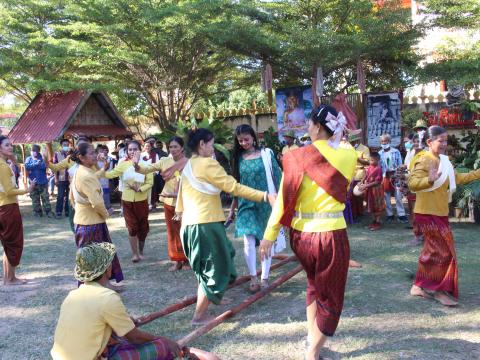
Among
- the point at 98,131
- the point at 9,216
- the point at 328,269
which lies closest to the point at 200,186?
the point at 328,269

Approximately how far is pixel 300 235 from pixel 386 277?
8.98ft

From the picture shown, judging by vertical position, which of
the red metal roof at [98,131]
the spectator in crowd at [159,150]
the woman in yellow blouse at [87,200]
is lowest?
the woman in yellow blouse at [87,200]

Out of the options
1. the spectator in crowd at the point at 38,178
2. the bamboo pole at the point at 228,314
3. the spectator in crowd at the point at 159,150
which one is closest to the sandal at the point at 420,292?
the bamboo pole at the point at 228,314

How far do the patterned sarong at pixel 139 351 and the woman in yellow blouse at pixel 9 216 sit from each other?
3.64 meters

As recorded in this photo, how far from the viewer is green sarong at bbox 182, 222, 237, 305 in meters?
4.37

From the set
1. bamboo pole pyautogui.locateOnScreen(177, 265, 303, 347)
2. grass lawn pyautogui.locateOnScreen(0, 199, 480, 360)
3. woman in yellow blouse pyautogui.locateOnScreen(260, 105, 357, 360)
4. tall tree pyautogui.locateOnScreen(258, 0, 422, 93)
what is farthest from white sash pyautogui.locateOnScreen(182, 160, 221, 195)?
tall tree pyautogui.locateOnScreen(258, 0, 422, 93)

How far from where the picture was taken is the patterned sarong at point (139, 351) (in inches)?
119

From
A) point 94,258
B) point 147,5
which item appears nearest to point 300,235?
point 94,258

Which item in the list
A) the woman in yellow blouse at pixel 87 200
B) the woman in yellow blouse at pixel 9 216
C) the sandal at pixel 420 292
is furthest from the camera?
the woman in yellow blouse at pixel 9 216

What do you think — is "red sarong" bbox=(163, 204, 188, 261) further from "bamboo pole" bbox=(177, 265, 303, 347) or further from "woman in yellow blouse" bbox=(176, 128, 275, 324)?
"woman in yellow blouse" bbox=(176, 128, 275, 324)

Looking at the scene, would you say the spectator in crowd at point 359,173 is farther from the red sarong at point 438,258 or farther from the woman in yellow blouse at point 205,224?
the woman in yellow blouse at point 205,224

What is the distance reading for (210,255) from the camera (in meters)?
4.38

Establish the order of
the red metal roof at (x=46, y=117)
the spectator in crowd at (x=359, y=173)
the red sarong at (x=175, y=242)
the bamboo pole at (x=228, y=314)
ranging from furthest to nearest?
the red metal roof at (x=46, y=117) → the spectator in crowd at (x=359, y=173) → the red sarong at (x=175, y=242) → the bamboo pole at (x=228, y=314)

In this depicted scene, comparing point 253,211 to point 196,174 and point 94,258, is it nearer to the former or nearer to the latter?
point 196,174
